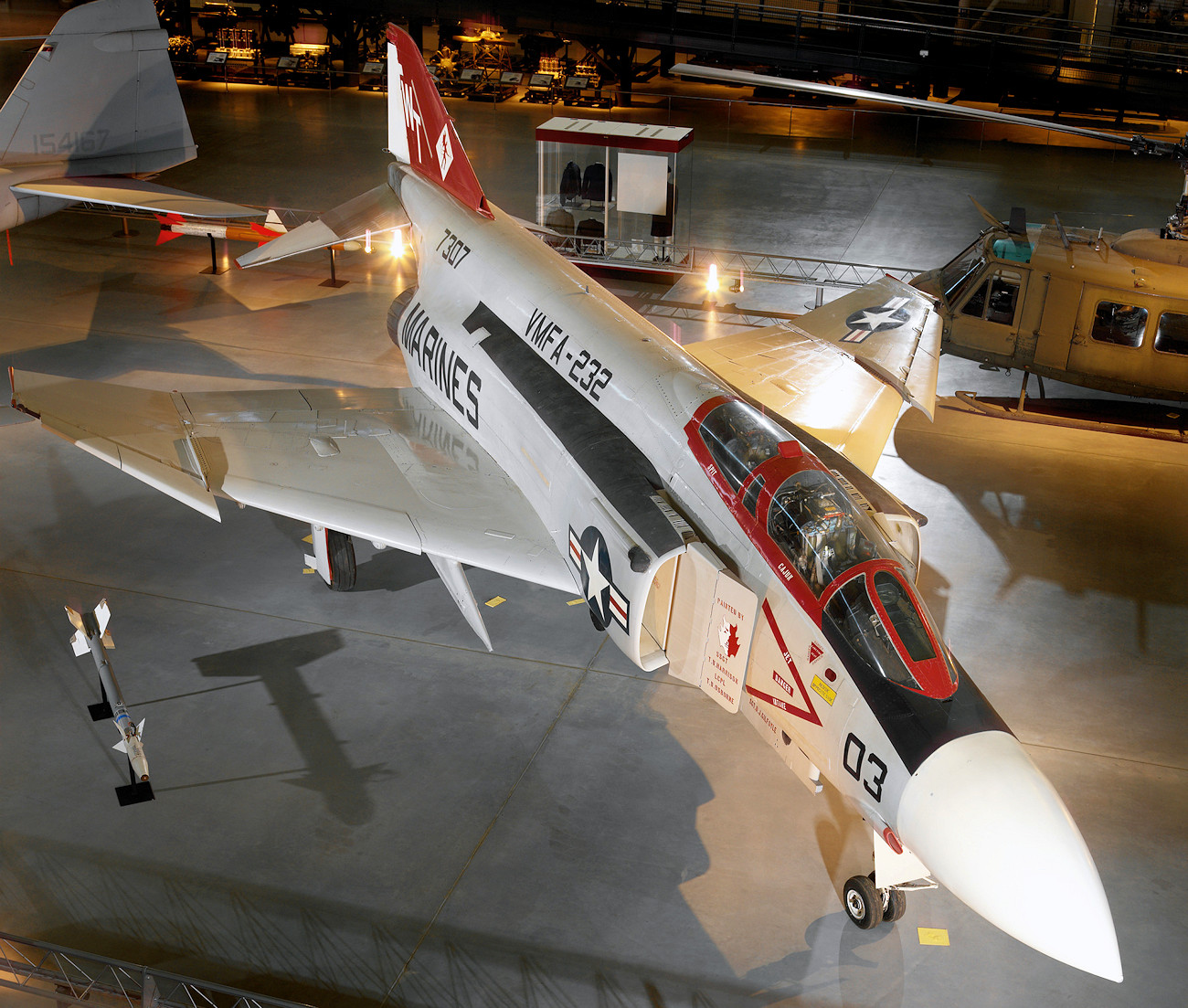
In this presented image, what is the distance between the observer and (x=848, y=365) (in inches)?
522

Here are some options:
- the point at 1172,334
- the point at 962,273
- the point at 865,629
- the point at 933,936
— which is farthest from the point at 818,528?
the point at 962,273

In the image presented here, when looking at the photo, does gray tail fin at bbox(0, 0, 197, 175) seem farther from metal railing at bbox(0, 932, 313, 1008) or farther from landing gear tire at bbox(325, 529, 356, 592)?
metal railing at bbox(0, 932, 313, 1008)

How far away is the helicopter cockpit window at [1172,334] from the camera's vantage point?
14.4 metres

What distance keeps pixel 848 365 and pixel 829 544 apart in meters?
6.27

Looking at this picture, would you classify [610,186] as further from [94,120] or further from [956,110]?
[94,120]

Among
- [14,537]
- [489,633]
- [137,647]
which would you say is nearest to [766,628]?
[489,633]

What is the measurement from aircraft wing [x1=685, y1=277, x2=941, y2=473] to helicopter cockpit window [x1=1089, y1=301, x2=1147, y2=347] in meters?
2.28

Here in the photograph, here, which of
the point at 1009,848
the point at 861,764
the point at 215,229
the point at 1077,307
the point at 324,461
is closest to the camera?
the point at 1009,848

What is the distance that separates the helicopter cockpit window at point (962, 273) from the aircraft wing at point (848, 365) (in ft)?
2.79

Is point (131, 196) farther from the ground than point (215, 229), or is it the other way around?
point (131, 196)

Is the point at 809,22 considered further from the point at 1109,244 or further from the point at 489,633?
the point at 489,633

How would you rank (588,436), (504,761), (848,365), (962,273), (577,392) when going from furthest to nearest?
(962,273), (848,365), (577,392), (588,436), (504,761)

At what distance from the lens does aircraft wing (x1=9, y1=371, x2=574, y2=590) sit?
10172mm

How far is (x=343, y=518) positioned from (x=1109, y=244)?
11.6 meters
